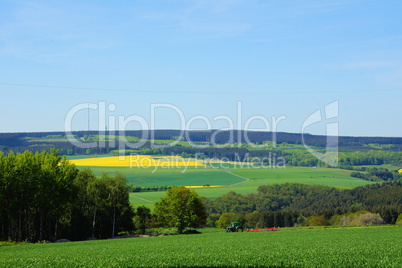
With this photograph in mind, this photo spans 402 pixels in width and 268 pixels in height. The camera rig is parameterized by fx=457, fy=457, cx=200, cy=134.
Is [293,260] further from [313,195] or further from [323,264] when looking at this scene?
[313,195]

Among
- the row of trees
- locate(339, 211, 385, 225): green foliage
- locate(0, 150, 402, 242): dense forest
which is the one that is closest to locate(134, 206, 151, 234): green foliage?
locate(0, 150, 402, 242): dense forest

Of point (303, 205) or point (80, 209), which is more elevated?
point (80, 209)

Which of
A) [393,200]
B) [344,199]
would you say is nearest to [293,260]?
[393,200]

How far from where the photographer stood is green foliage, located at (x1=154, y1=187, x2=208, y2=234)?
9456 cm

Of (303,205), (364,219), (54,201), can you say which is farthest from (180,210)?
(303,205)

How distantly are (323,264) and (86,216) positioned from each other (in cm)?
6554

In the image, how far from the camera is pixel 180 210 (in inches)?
3748

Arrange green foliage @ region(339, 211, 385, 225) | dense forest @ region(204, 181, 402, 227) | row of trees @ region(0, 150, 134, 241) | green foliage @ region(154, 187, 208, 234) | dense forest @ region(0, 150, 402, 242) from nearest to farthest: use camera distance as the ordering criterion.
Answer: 1. row of trees @ region(0, 150, 134, 241)
2. dense forest @ region(0, 150, 402, 242)
3. green foliage @ region(154, 187, 208, 234)
4. green foliage @ region(339, 211, 385, 225)
5. dense forest @ region(204, 181, 402, 227)

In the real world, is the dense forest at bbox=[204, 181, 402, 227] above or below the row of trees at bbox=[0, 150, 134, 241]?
below

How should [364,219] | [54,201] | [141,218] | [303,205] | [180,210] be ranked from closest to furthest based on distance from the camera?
[54,201]
[180,210]
[141,218]
[364,219]
[303,205]

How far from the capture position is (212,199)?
568 ft

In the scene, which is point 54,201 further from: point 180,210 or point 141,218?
point 141,218

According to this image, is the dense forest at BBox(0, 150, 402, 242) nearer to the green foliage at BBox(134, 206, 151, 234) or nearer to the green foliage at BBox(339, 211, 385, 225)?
the green foliage at BBox(134, 206, 151, 234)

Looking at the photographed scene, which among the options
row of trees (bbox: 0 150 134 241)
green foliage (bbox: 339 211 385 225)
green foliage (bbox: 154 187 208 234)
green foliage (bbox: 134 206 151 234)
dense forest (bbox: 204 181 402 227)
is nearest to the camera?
row of trees (bbox: 0 150 134 241)
